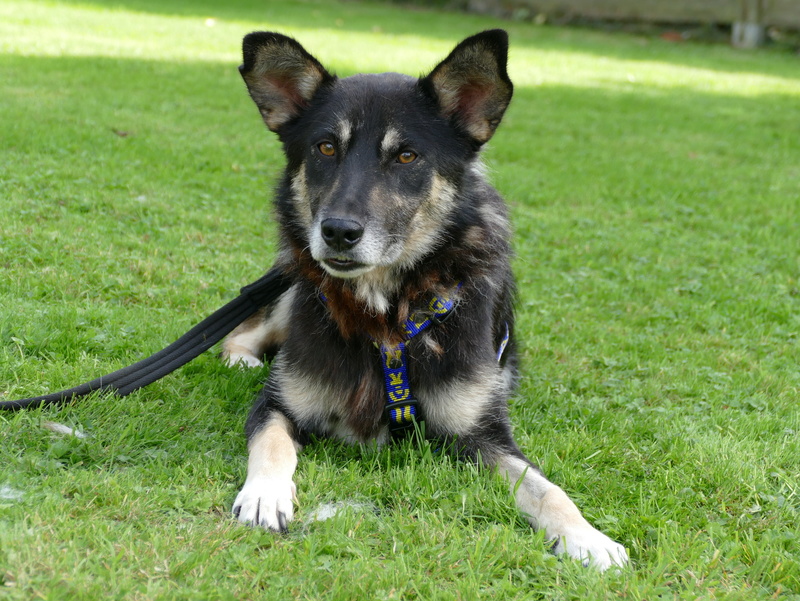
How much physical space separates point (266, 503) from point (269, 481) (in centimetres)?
13

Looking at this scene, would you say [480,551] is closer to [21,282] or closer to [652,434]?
[652,434]

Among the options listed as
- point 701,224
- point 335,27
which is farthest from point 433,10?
point 701,224

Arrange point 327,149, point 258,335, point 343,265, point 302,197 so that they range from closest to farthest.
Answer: point 343,265, point 327,149, point 302,197, point 258,335

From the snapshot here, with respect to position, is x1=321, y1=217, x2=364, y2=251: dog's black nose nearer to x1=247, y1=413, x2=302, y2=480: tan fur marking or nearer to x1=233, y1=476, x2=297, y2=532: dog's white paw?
x1=247, y1=413, x2=302, y2=480: tan fur marking

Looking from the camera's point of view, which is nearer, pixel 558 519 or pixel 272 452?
pixel 558 519

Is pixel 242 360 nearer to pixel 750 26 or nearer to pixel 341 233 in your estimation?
pixel 341 233

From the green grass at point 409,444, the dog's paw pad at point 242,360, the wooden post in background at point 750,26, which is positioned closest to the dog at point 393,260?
the green grass at point 409,444

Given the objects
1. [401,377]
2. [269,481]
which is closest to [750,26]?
[401,377]

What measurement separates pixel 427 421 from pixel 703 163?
8.75m

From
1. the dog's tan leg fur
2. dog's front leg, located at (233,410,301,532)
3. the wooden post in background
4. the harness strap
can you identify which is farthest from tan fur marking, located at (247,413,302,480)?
the wooden post in background

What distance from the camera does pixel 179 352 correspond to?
161 inches

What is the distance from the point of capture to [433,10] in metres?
31.7

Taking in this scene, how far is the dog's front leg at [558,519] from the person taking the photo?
3129 mm

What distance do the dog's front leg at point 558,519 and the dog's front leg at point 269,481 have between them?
1007 mm
